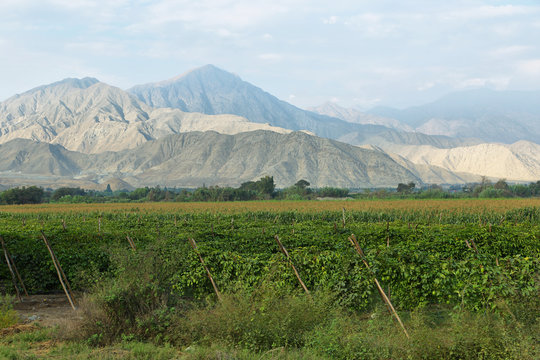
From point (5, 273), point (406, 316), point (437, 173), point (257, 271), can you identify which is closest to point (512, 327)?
point (406, 316)

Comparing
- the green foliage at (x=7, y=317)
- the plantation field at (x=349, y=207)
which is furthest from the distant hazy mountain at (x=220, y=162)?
the green foliage at (x=7, y=317)

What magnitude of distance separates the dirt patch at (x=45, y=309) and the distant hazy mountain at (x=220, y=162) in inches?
5094

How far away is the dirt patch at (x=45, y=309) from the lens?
1180 cm

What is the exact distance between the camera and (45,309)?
13.4 m

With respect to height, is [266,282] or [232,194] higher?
[266,282]

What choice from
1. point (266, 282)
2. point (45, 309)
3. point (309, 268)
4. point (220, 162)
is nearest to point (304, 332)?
point (266, 282)

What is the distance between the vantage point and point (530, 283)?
986 cm

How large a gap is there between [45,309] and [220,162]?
148 metres

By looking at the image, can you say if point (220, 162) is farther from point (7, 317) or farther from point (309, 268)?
point (7, 317)

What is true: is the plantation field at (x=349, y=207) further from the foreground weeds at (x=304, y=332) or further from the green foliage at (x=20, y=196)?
the foreground weeds at (x=304, y=332)

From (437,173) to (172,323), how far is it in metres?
188

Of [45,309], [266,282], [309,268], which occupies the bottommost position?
[45,309]

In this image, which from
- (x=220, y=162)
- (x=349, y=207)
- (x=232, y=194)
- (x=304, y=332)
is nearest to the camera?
(x=304, y=332)

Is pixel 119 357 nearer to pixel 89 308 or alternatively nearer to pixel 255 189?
pixel 89 308
